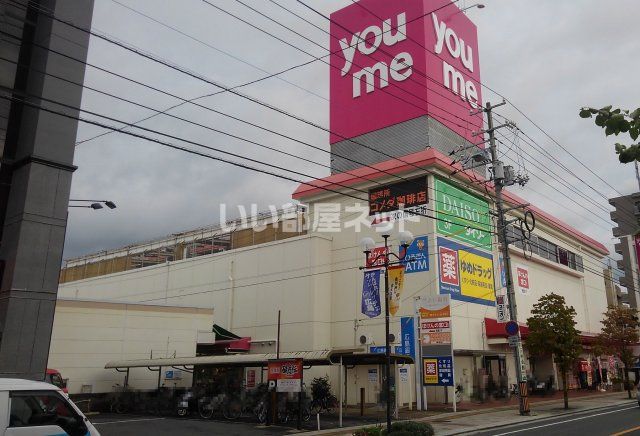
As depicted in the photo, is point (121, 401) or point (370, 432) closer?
point (370, 432)

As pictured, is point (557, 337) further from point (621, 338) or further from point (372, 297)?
point (621, 338)

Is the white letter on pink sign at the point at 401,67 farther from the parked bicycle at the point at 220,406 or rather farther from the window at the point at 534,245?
the parked bicycle at the point at 220,406

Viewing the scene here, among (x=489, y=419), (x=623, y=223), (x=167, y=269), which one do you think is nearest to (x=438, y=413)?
(x=489, y=419)

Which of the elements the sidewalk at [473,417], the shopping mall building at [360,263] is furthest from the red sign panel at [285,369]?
the shopping mall building at [360,263]

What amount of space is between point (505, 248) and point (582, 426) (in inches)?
342

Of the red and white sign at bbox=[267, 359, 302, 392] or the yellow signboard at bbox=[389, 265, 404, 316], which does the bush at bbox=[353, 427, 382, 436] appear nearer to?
the red and white sign at bbox=[267, 359, 302, 392]

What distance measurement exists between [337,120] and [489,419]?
86.9 ft

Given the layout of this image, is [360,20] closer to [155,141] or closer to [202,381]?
[202,381]

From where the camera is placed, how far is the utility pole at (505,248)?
2462 centimetres

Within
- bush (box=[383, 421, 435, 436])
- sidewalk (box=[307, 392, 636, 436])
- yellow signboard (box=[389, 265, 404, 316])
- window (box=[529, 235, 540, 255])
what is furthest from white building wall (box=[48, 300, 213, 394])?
window (box=[529, 235, 540, 255])

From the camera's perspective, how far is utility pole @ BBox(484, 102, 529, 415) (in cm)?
2462

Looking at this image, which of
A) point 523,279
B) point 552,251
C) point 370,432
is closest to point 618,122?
point 370,432

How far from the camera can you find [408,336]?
3278 centimetres

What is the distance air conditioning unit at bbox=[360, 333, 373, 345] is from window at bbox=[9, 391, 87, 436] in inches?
1006
